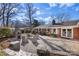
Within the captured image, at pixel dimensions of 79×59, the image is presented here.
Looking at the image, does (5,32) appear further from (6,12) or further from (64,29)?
(64,29)

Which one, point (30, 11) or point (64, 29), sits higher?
point (30, 11)

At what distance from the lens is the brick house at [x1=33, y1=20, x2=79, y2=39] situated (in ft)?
5.65

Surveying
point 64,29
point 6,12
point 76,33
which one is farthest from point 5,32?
point 76,33

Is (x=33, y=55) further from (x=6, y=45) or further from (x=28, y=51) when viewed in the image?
(x=6, y=45)

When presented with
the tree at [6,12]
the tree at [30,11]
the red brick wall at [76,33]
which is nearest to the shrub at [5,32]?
the tree at [6,12]

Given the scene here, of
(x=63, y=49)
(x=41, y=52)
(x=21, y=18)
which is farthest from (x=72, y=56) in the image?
(x=21, y=18)

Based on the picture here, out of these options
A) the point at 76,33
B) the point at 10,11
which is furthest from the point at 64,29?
the point at 10,11

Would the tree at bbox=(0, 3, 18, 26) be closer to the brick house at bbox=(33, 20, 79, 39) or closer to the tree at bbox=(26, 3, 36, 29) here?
the tree at bbox=(26, 3, 36, 29)

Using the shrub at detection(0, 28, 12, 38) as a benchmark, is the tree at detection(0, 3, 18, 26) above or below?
above

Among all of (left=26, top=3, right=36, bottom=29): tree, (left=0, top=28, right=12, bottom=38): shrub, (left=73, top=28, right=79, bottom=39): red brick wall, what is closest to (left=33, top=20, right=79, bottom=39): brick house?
(left=73, top=28, right=79, bottom=39): red brick wall

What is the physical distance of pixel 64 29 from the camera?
1.75 metres

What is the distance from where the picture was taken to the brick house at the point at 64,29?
172 cm

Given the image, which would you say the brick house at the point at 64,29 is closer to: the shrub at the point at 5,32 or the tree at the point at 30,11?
the tree at the point at 30,11

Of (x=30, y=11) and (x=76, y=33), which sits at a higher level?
(x=30, y=11)
